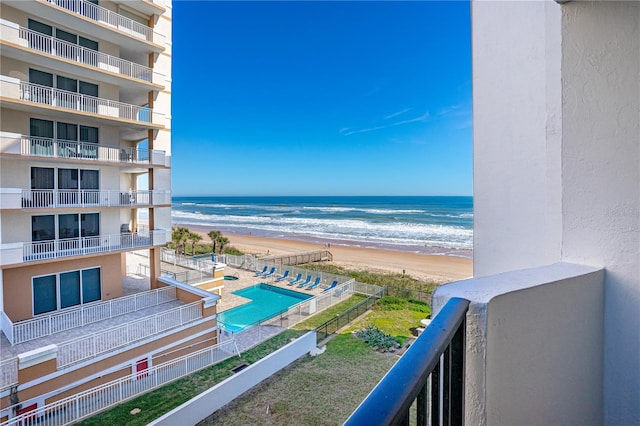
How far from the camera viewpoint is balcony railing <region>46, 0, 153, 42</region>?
8.08 meters

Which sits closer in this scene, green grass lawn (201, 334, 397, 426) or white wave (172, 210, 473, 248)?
green grass lawn (201, 334, 397, 426)

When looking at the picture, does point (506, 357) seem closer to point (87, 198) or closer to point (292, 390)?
point (292, 390)

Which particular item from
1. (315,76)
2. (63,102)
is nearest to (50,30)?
(63,102)

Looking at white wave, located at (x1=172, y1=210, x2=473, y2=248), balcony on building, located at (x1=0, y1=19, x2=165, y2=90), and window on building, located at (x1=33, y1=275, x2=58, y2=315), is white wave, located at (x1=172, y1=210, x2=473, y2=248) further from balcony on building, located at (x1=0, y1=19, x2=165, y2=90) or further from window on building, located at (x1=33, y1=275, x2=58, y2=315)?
window on building, located at (x1=33, y1=275, x2=58, y2=315)

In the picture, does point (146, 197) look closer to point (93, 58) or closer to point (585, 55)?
point (93, 58)

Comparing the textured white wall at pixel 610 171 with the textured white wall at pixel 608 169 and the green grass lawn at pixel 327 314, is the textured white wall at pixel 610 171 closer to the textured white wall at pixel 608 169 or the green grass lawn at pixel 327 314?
the textured white wall at pixel 608 169

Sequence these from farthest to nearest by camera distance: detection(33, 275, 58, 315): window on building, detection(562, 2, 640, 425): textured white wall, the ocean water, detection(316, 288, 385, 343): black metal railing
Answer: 1. the ocean water
2. detection(316, 288, 385, 343): black metal railing
3. detection(33, 275, 58, 315): window on building
4. detection(562, 2, 640, 425): textured white wall

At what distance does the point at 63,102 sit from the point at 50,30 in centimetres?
179

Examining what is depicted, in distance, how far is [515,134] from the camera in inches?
109

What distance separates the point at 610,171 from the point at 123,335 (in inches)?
309

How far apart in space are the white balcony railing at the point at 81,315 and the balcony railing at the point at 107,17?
23.0 ft

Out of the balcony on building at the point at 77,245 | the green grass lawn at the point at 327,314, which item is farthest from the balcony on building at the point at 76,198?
the green grass lawn at the point at 327,314

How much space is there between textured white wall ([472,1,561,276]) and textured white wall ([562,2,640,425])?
0.57 metres

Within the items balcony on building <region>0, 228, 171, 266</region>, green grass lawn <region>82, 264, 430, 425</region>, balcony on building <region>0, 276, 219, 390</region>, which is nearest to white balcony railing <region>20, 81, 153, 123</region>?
balcony on building <region>0, 228, 171, 266</region>
